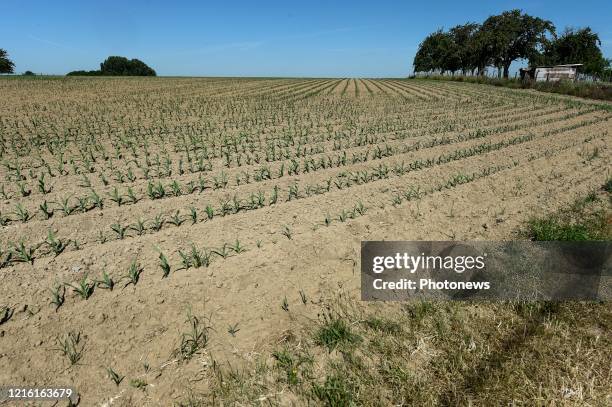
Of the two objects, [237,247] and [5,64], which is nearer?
[237,247]

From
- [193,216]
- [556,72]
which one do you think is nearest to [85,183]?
[193,216]

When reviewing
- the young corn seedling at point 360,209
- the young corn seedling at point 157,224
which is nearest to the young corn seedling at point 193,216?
the young corn seedling at point 157,224

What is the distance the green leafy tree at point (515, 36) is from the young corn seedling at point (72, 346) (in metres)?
66.8

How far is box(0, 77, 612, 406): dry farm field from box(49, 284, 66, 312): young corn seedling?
1.4 inches

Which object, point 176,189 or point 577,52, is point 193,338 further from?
point 577,52

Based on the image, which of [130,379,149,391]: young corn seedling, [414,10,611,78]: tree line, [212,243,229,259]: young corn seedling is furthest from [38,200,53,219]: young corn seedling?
[414,10,611,78]: tree line

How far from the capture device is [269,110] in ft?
57.3

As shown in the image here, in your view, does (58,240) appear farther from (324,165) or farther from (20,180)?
(324,165)

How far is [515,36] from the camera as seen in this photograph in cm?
5625

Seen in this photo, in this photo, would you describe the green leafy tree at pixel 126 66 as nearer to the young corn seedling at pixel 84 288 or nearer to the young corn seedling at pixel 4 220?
the young corn seedling at pixel 4 220

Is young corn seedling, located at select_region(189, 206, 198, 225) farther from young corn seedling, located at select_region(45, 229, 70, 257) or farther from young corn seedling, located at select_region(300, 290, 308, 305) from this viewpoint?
young corn seedling, located at select_region(300, 290, 308, 305)

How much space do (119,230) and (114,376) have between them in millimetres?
2405

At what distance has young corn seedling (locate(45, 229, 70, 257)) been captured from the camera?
4281mm

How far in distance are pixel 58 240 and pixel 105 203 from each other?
1.22 meters
